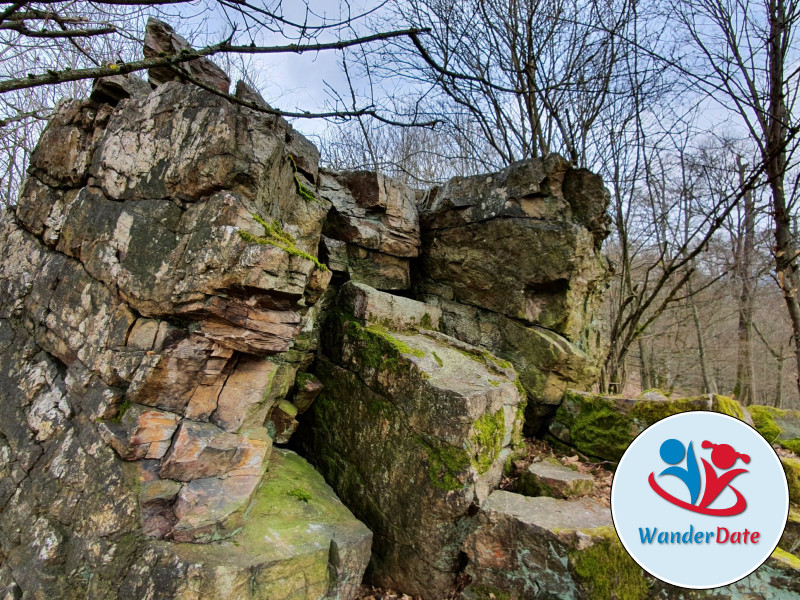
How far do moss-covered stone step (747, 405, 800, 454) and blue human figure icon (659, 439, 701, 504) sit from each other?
4.98 meters

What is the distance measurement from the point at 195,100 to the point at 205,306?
7.95 feet

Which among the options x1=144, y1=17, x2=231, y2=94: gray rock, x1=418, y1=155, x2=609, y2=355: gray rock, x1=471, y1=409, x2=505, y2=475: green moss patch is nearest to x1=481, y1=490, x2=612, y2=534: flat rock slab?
x1=471, y1=409, x2=505, y2=475: green moss patch

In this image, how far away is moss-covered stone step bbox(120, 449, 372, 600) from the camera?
12.0 feet

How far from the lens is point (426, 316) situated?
720 cm

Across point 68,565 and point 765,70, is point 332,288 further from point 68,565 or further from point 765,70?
point 765,70

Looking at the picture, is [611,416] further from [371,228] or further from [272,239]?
[272,239]

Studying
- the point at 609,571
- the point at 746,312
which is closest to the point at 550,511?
the point at 609,571

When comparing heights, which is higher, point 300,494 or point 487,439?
point 487,439

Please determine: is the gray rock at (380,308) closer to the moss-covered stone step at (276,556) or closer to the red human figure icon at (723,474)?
the moss-covered stone step at (276,556)

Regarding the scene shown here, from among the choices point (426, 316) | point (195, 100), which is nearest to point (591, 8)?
point (426, 316)

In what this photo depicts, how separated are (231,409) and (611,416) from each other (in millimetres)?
5022

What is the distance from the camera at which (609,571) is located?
3961mm

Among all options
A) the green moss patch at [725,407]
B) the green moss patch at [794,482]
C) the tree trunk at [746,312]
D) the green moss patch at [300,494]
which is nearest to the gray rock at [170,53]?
the green moss patch at [300,494]

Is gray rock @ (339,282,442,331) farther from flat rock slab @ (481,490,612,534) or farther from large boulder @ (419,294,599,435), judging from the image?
flat rock slab @ (481,490,612,534)
